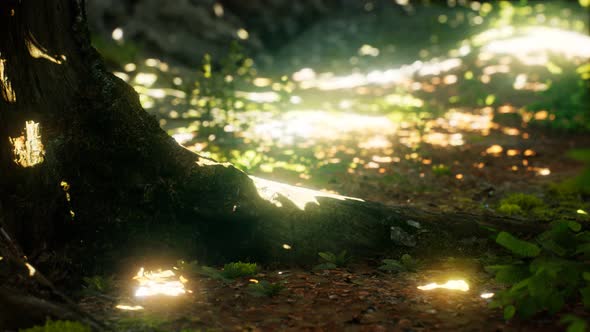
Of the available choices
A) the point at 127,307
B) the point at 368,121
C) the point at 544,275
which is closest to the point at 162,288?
the point at 127,307

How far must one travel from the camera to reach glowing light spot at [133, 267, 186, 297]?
14.1ft

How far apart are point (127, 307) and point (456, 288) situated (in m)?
2.63

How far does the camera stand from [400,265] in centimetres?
498

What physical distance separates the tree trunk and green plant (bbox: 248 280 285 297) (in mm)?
590

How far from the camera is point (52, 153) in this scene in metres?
4.56

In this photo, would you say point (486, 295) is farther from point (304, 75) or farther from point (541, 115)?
point (304, 75)

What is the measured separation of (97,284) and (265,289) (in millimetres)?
1344

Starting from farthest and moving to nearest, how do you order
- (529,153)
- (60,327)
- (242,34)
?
(242,34), (529,153), (60,327)

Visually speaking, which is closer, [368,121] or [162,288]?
[162,288]

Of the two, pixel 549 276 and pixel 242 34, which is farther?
pixel 242 34

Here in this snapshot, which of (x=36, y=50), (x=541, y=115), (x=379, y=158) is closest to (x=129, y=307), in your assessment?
(x=36, y=50)

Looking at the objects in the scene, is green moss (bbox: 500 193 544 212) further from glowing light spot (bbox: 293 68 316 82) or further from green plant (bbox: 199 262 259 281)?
glowing light spot (bbox: 293 68 316 82)

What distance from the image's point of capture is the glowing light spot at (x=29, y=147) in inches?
169

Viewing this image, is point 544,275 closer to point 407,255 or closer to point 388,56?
point 407,255
